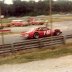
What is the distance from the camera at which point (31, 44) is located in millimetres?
19219

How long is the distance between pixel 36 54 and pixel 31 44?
1345mm

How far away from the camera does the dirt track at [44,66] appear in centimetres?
1394

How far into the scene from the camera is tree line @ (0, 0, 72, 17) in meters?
22.8

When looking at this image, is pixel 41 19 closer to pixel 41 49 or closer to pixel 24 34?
pixel 24 34

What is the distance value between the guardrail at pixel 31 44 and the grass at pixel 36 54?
328 millimetres

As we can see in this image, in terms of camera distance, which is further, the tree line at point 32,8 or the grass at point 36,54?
the tree line at point 32,8

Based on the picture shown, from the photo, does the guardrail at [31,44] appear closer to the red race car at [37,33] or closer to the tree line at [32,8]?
the red race car at [37,33]

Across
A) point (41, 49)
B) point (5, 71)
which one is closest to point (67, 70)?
point (5, 71)

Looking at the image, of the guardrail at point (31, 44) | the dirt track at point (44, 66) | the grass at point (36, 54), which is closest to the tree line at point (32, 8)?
the guardrail at point (31, 44)

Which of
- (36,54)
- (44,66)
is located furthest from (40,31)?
(44,66)

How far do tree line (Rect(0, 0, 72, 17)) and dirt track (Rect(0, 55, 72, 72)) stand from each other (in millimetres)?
7600

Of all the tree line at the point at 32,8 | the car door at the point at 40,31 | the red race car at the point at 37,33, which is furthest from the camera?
the car door at the point at 40,31

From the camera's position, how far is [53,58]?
17.2m

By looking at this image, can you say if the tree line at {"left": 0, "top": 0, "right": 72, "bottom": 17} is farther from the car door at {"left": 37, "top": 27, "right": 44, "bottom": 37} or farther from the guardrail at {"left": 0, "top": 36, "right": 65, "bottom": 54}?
the guardrail at {"left": 0, "top": 36, "right": 65, "bottom": 54}
